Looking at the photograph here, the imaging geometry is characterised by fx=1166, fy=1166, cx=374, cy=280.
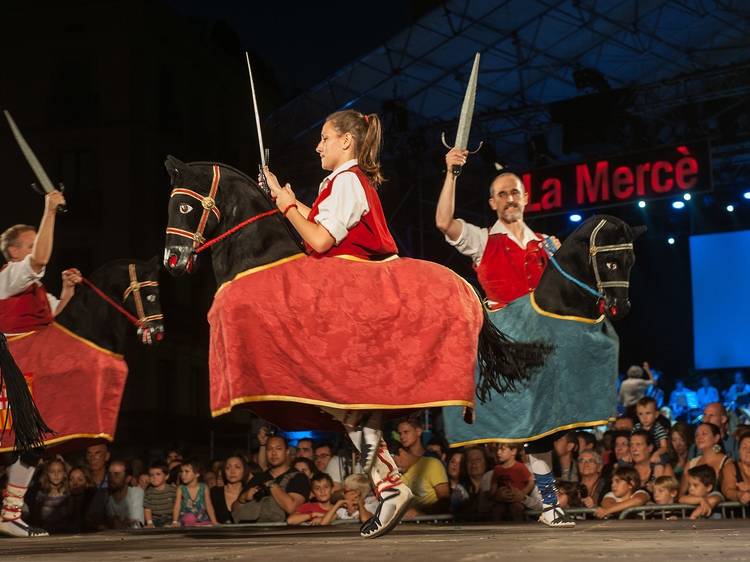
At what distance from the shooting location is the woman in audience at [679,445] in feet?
32.2

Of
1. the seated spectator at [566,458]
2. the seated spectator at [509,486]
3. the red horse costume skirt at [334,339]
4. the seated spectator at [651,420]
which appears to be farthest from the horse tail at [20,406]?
the seated spectator at [651,420]

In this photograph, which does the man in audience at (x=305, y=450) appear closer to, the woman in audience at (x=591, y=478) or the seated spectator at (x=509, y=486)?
the seated spectator at (x=509, y=486)

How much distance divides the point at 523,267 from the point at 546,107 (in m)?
9.94

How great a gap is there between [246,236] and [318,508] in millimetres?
4460

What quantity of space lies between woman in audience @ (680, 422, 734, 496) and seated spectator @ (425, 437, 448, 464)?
208cm

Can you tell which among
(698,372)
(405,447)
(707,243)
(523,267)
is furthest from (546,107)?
(523,267)

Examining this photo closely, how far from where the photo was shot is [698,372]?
68.4 feet

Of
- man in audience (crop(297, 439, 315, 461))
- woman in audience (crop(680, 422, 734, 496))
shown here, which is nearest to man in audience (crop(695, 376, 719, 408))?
man in audience (crop(297, 439, 315, 461))

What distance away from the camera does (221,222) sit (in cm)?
557

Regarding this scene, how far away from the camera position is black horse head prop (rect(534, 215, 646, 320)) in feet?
21.8

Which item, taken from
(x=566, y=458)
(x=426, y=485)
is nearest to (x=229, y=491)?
(x=426, y=485)

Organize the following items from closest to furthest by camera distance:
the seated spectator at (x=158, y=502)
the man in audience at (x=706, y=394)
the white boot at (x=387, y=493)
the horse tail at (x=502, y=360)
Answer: the white boot at (x=387, y=493) < the horse tail at (x=502, y=360) < the seated spectator at (x=158, y=502) < the man in audience at (x=706, y=394)

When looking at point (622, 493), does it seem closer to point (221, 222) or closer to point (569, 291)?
point (569, 291)

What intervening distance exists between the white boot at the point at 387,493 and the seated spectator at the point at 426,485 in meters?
3.66
